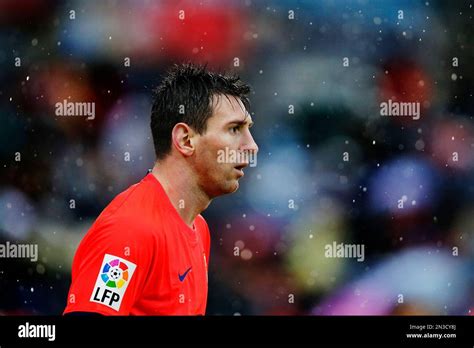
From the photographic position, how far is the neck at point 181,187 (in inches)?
135

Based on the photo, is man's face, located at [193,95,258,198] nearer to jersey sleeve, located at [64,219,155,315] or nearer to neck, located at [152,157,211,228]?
neck, located at [152,157,211,228]

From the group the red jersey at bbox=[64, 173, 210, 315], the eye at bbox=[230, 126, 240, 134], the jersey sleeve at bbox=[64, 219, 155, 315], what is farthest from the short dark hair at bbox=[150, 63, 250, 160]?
the jersey sleeve at bbox=[64, 219, 155, 315]

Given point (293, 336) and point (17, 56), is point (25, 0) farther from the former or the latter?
point (293, 336)

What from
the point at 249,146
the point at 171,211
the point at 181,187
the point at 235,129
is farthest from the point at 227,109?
the point at 171,211

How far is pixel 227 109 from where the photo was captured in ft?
11.8

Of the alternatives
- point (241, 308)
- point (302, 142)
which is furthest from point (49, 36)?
point (241, 308)

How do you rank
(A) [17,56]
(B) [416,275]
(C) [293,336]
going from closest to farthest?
(C) [293,336]
(A) [17,56]
(B) [416,275]

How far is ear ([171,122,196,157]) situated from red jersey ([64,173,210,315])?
194 mm

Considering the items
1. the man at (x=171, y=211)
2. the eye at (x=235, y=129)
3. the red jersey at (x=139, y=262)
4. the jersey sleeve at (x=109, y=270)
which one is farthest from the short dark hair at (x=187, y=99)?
the jersey sleeve at (x=109, y=270)

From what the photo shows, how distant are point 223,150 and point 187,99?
0.31m

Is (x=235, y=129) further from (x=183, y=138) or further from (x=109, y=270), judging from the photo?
(x=109, y=270)

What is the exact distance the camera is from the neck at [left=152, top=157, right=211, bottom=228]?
3.42m

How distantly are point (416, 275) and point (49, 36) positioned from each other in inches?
116

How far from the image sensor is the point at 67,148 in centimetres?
513
